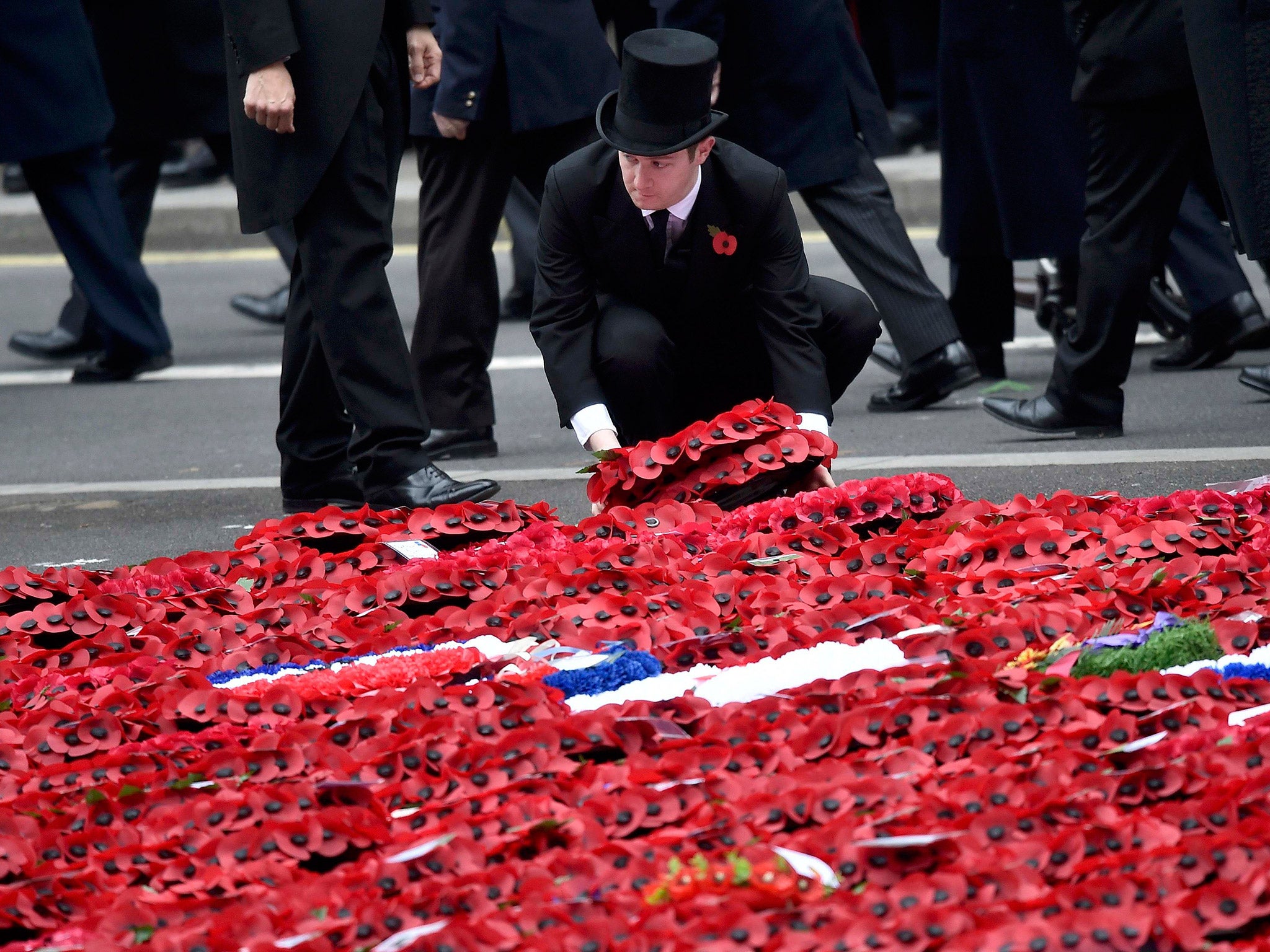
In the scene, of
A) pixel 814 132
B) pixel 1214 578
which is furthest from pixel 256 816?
pixel 814 132

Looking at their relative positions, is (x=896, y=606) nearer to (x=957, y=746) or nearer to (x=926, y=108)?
(x=957, y=746)

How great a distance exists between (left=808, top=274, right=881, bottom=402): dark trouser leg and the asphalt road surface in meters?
0.42

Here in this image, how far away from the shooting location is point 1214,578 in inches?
114

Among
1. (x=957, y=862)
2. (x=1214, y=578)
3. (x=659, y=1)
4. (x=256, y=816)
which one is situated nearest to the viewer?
(x=957, y=862)

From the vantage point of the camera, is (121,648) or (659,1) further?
(659,1)

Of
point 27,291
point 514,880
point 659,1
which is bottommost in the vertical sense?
point 27,291

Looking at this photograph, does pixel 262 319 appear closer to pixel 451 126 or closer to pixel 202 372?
pixel 202 372

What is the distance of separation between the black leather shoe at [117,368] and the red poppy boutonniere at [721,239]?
3525 mm

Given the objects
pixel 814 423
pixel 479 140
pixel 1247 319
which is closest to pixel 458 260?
pixel 479 140

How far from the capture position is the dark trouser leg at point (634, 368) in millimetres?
4004

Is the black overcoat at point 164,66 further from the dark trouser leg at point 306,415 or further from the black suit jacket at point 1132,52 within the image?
the black suit jacket at point 1132,52

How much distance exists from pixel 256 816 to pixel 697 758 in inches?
20.6

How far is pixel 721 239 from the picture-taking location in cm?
396

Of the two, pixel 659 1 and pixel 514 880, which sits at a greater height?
pixel 659 1
